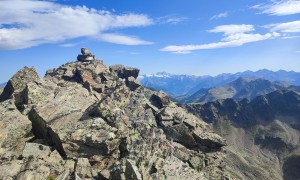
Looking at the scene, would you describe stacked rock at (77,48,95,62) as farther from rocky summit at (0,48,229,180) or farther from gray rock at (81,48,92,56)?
rocky summit at (0,48,229,180)

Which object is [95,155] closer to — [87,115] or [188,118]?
[87,115]

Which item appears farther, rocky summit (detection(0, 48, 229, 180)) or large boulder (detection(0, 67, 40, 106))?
large boulder (detection(0, 67, 40, 106))

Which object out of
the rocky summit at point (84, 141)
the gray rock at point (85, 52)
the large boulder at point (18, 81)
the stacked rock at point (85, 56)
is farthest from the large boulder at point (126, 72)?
the rocky summit at point (84, 141)

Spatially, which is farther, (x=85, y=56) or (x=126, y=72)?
(x=85, y=56)

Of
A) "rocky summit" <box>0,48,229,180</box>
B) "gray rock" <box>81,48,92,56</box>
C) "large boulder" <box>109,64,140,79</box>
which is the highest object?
"rocky summit" <box>0,48,229,180</box>

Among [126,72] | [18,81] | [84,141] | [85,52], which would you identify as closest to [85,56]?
[85,52]

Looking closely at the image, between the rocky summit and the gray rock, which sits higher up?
the rocky summit

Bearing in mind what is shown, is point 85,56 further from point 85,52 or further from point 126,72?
point 126,72

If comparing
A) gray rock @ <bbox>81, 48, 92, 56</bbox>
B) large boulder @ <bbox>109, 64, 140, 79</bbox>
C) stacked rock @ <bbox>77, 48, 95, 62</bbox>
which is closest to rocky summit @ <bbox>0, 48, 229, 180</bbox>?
large boulder @ <bbox>109, 64, 140, 79</bbox>

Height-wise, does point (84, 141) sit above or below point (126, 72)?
above

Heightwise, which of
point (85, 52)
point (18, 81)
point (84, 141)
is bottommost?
point (85, 52)

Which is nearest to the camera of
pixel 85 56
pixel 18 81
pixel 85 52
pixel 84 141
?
pixel 84 141

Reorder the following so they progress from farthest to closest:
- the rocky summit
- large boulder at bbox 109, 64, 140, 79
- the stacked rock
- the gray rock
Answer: the gray rock < the stacked rock < large boulder at bbox 109, 64, 140, 79 < the rocky summit

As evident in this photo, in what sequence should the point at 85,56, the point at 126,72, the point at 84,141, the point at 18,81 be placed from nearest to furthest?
the point at 84,141, the point at 18,81, the point at 126,72, the point at 85,56
